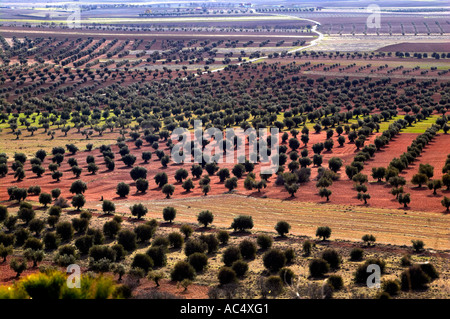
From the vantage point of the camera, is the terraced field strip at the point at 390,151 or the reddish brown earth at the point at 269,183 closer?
the reddish brown earth at the point at 269,183

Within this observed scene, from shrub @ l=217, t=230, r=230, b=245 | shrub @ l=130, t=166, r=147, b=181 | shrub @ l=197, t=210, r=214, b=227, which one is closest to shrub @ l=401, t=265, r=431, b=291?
shrub @ l=217, t=230, r=230, b=245

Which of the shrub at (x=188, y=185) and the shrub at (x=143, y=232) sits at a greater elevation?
the shrub at (x=143, y=232)

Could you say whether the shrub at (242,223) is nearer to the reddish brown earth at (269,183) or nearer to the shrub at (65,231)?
the shrub at (65,231)

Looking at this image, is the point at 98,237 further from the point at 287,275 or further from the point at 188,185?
the point at 188,185

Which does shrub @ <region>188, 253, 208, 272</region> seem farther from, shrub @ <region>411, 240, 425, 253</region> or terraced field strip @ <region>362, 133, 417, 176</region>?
terraced field strip @ <region>362, 133, 417, 176</region>

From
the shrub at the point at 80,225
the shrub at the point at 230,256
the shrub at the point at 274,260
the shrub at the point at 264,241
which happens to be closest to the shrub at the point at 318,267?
the shrub at the point at 274,260

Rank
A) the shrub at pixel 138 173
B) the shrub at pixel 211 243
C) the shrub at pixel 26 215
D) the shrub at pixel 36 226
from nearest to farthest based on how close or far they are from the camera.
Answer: the shrub at pixel 211 243
the shrub at pixel 36 226
the shrub at pixel 26 215
the shrub at pixel 138 173
